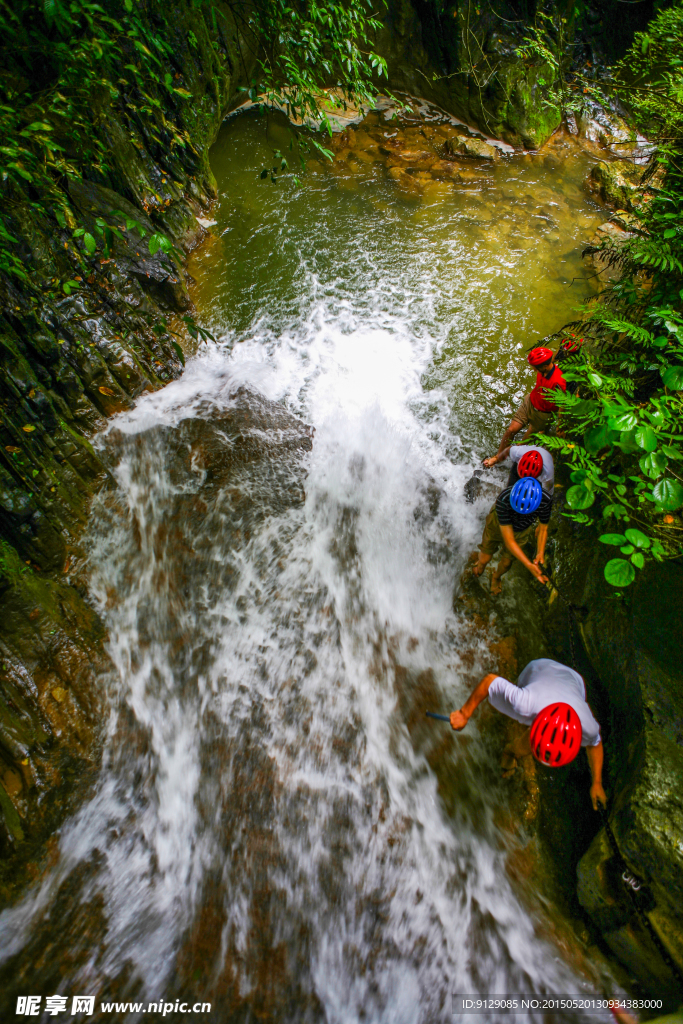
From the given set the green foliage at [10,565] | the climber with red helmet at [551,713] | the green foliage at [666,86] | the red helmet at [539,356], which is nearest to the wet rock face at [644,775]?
the climber with red helmet at [551,713]

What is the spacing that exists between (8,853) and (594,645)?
4335 mm

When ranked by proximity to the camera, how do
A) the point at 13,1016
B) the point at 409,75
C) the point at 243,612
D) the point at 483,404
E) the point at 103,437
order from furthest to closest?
the point at 409,75 → the point at 483,404 → the point at 103,437 → the point at 243,612 → the point at 13,1016

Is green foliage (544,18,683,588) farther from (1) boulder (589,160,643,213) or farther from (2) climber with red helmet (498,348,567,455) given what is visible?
(1) boulder (589,160,643,213)

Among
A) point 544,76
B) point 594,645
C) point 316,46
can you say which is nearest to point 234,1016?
point 594,645

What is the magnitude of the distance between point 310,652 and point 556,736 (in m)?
A: 2.10

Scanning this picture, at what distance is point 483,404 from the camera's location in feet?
17.7

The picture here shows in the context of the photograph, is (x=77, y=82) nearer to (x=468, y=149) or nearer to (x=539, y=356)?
(x=539, y=356)

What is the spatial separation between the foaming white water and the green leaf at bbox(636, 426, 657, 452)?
2.33m

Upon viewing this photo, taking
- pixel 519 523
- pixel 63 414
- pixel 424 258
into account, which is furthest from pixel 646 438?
pixel 424 258

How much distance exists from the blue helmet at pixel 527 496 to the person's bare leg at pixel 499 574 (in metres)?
0.97

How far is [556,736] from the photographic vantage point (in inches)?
97.1

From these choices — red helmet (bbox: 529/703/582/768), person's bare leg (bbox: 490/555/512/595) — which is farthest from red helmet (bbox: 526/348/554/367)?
red helmet (bbox: 529/703/582/768)

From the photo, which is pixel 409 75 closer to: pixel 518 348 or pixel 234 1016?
pixel 518 348

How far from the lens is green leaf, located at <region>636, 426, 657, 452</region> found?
2.29 metres
